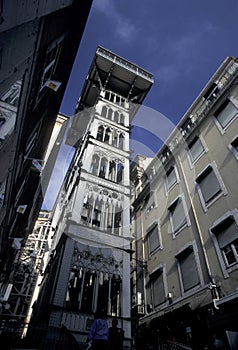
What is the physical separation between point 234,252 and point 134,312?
951 cm

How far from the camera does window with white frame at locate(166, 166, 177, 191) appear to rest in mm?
19509

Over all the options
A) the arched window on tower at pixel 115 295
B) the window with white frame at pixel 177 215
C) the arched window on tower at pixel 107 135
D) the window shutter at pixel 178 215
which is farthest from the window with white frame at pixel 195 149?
the arched window on tower at pixel 115 295

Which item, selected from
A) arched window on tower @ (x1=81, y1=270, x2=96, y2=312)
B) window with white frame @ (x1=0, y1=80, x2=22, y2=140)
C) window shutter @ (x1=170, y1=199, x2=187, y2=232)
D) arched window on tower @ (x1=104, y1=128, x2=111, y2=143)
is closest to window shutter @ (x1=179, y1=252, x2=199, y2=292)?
window shutter @ (x1=170, y1=199, x2=187, y2=232)

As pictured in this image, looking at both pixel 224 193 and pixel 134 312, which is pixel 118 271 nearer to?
pixel 134 312

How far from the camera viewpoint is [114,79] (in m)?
30.1

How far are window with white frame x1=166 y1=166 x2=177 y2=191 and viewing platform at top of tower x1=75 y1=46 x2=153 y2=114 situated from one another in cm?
1401

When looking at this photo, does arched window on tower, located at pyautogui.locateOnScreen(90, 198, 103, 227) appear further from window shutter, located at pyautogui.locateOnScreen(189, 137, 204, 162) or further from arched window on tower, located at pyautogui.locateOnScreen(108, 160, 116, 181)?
window shutter, located at pyautogui.locateOnScreen(189, 137, 204, 162)

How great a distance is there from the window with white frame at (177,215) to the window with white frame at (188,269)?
1.91 meters

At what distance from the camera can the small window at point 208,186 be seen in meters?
14.0

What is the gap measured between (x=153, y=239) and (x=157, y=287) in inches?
154

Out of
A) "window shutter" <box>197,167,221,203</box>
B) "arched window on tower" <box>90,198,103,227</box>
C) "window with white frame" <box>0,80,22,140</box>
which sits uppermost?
"window shutter" <box>197,167,221,203</box>

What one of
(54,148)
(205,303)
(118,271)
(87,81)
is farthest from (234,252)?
(87,81)

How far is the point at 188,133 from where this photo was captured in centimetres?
1925

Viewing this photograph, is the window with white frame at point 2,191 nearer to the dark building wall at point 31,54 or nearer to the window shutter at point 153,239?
the dark building wall at point 31,54
